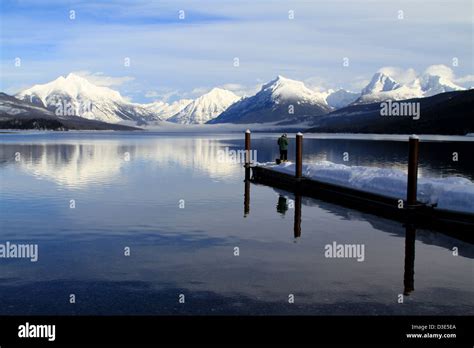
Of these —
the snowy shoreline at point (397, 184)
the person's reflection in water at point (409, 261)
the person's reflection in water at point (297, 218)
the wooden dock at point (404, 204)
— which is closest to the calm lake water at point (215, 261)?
the person's reflection in water at point (409, 261)

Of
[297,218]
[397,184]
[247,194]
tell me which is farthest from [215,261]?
[247,194]

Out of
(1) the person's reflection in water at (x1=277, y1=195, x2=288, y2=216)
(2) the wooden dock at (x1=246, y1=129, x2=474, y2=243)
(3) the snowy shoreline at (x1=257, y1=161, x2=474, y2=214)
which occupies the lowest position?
(1) the person's reflection in water at (x1=277, y1=195, x2=288, y2=216)

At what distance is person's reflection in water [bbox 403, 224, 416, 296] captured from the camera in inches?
592

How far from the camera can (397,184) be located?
28.2 metres

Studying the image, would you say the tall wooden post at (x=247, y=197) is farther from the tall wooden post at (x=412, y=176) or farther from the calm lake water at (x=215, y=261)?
the tall wooden post at (x=412, y=176)

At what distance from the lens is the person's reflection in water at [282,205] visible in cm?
2912

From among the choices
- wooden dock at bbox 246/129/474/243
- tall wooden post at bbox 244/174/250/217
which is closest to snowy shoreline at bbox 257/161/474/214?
wooden dock at bbox 246/129/474/243
